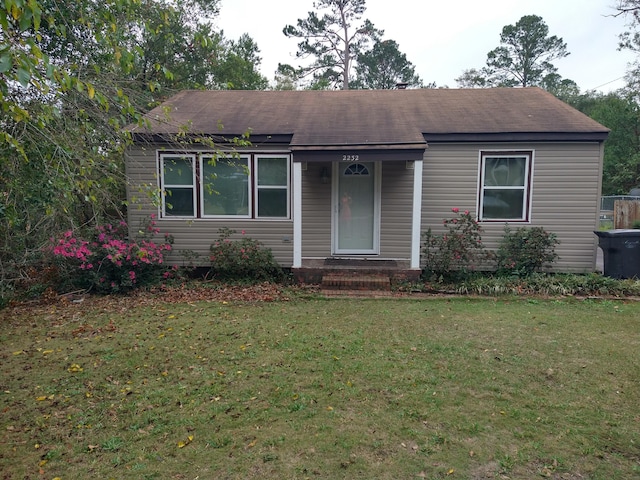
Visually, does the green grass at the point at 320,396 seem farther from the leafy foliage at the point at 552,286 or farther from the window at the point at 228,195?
the window at the point at 228,195

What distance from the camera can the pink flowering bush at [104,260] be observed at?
24.3 ft

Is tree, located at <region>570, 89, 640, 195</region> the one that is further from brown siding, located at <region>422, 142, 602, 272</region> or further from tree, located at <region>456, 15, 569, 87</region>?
brown siding, located at <region>422, 142, 602, 272</region>

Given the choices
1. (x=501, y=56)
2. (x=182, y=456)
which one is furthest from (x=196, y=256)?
(x=501, y=56)

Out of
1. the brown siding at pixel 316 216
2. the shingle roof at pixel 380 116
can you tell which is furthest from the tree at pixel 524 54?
the brown siding at pixel 316 216

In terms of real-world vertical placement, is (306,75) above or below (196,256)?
above

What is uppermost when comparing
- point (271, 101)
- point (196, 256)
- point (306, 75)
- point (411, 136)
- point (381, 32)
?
point (381, 32)

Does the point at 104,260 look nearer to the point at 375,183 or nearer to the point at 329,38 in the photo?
the point at 375,183

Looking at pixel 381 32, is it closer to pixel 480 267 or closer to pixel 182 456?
pixel 480 267

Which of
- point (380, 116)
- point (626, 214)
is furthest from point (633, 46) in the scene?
point (380, 116)

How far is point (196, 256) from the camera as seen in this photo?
29.8ft

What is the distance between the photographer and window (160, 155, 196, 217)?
9078 millimetres

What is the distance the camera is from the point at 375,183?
9.21m

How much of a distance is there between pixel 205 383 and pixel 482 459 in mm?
2497

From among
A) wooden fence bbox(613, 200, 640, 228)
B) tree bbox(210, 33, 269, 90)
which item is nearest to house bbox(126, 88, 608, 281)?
tree bbox(210, 33, 269, 90)
